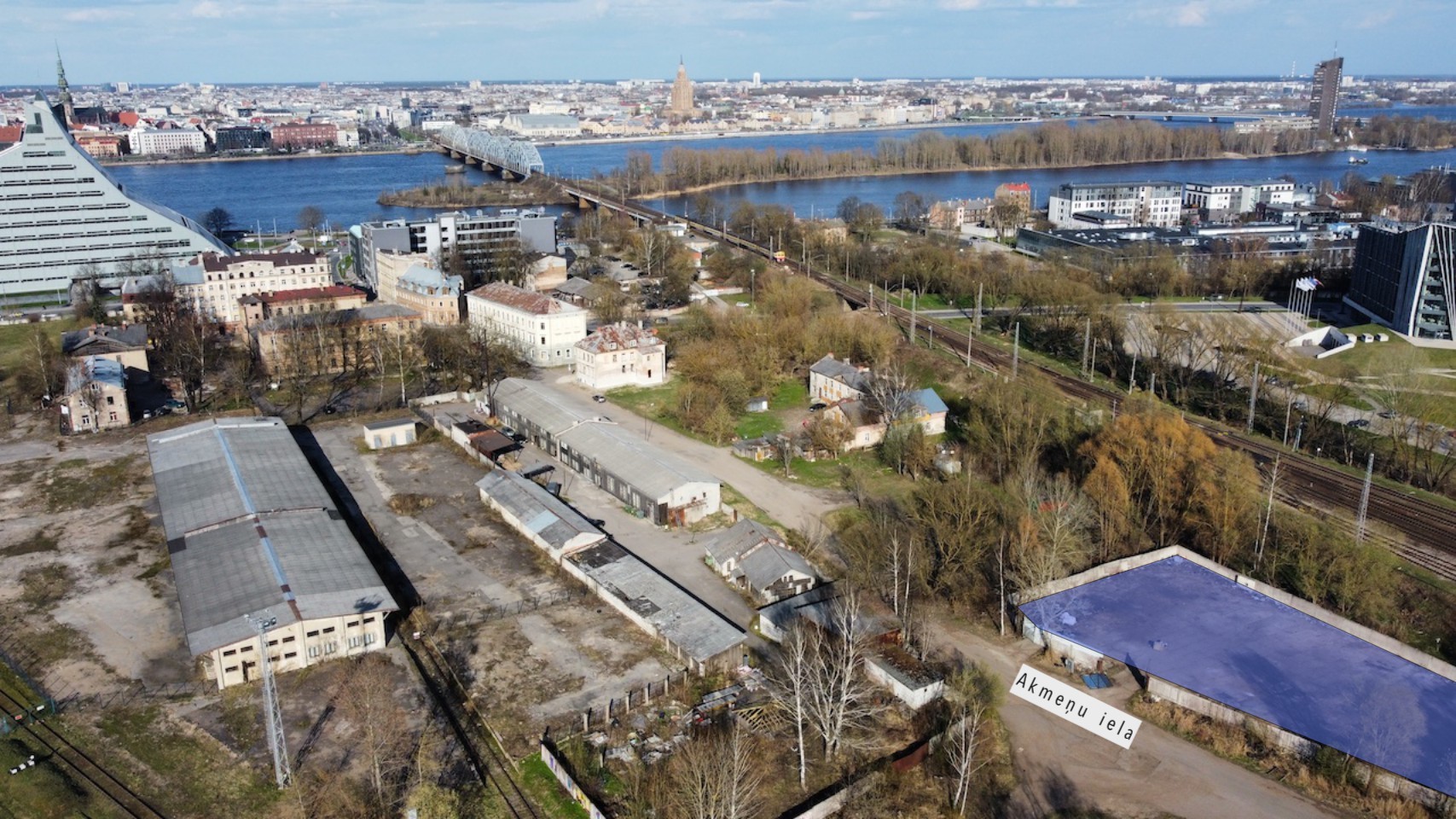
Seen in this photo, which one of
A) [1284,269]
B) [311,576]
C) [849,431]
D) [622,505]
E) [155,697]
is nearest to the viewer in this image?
→ [155,697]

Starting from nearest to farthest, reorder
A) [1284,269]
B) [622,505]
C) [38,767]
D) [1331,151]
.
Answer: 1. [38,767]
2. [622,505]
3. [1284,269]
4. [1331,151]

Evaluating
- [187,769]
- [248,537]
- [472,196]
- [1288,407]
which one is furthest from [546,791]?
[472,196]

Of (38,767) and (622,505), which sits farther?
(622,505)

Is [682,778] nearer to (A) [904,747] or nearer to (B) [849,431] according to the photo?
(A) [904,747]

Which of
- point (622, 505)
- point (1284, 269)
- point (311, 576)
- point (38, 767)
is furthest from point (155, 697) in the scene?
point (1284, 269)

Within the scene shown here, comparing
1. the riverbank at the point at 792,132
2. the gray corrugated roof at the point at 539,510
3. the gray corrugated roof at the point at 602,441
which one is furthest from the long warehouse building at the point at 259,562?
the riverbank at the point at 792,132

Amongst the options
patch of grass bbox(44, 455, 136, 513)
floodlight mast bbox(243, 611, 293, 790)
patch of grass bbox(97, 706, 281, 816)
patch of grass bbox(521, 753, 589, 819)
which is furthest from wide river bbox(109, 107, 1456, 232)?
patch of grass bbox(521, 753, 589, 819)
